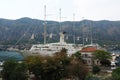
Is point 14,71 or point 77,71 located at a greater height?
point 14,71

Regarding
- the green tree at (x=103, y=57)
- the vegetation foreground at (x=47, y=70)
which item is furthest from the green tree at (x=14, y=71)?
the green tree at (x=103, y=57)

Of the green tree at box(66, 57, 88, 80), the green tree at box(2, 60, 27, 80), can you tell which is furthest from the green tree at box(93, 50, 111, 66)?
the green tree at box(2, 60, 27, 80)

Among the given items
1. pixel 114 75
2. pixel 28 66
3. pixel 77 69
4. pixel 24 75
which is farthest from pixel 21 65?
pixel 114 75

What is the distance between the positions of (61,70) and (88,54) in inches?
970

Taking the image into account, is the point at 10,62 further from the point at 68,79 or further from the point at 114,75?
the point at 114,75

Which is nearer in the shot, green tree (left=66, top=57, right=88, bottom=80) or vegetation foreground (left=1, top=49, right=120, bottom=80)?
vegetation foreground (left=1, top=49, right=120, bottom=80)

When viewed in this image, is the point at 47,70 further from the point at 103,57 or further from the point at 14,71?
the point at 103,57

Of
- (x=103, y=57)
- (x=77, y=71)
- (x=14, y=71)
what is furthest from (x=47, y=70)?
(x=103, y=57)

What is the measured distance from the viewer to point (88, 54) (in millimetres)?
56562

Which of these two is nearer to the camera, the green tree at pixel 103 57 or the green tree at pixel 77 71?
the green tree at pixel 77 71

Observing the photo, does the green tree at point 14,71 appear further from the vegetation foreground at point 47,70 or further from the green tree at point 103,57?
the green tree at point 103,57

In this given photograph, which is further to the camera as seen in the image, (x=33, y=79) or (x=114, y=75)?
(x=33, y=79)

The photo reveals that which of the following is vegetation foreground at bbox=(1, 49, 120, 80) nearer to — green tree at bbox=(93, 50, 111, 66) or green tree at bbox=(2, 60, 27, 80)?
green tree at bbox=(2, 60, 27, 80)

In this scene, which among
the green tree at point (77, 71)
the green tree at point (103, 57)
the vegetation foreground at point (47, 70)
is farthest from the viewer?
the green tree at point (103, 57)
